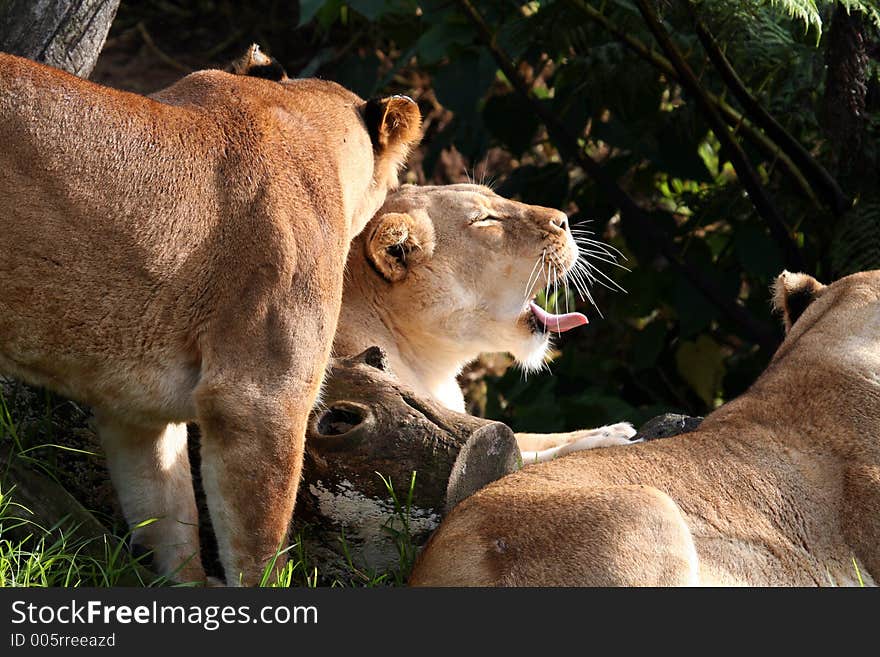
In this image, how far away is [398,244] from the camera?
4.89 m

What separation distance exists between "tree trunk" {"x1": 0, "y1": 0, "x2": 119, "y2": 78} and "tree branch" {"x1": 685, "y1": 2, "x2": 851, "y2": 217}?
8.68 feet

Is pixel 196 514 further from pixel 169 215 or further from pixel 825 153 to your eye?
pixel 825 153

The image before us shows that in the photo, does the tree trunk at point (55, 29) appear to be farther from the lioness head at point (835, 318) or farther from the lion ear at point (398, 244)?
the lioness head at point (835, 318)

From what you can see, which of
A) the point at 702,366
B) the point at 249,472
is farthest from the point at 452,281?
the point at 702,366

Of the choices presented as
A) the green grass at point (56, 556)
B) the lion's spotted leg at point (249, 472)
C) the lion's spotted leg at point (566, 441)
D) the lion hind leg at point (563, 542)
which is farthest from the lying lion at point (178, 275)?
the lion's spotted leg at point (566, 441)

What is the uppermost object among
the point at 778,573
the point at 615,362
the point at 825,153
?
the point at 825,153

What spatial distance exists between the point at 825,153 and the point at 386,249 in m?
2.76

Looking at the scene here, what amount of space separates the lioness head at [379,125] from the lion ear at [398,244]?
0.20 meters

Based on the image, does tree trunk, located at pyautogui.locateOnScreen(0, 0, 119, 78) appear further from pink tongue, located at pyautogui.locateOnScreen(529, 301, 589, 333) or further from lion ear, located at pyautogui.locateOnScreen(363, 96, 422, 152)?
pink tongue, located at pyautogui.locateOnScreen(529, 301, 589, 333)

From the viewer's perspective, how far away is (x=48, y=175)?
3664 millimetres

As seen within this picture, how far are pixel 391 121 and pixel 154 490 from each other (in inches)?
59.3

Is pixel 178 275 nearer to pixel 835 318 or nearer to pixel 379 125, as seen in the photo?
pixel 379 125

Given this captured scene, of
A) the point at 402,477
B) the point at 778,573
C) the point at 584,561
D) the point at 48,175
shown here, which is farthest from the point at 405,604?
the point at 48,175

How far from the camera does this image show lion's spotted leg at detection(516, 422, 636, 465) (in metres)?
5.06
